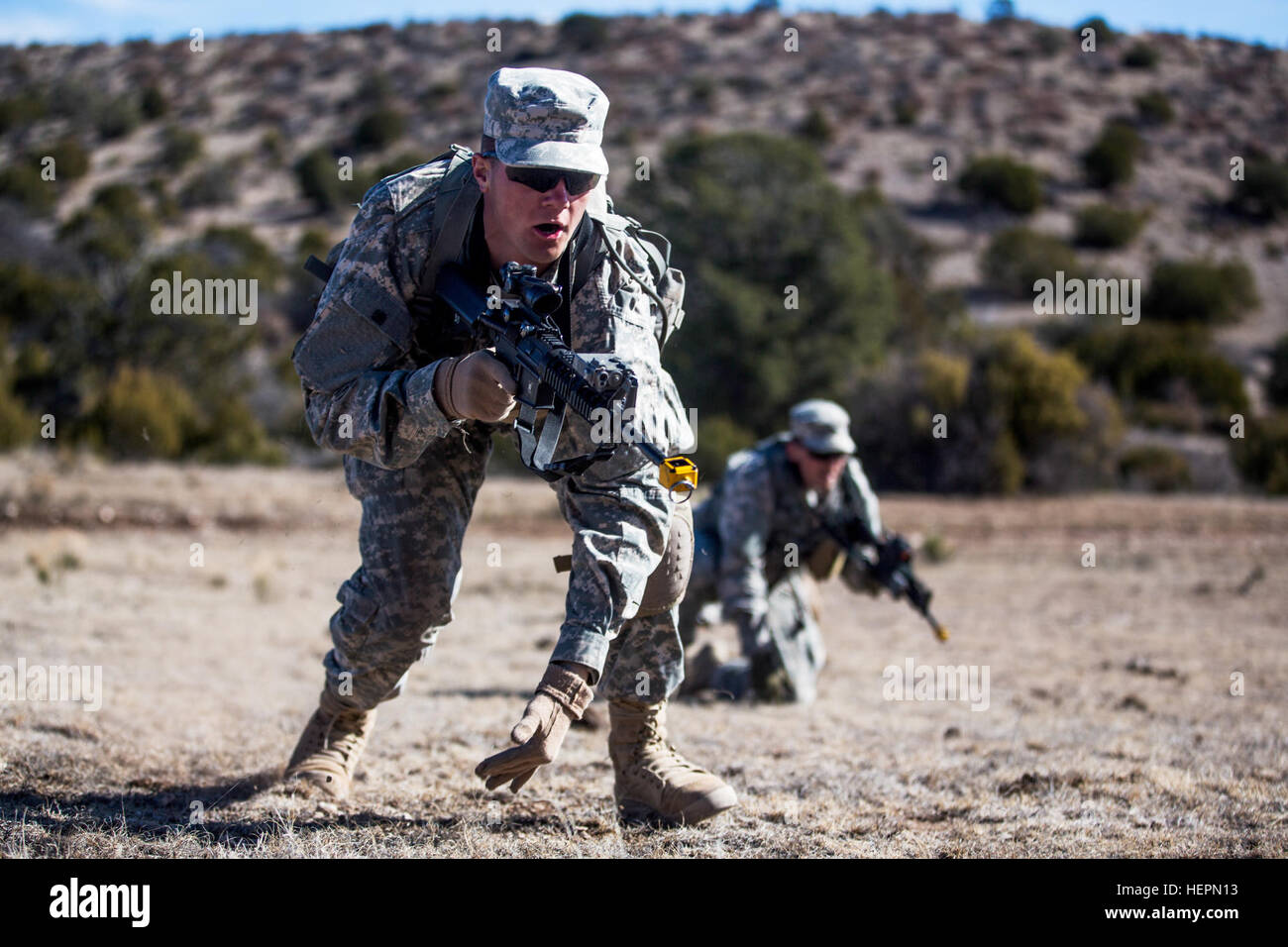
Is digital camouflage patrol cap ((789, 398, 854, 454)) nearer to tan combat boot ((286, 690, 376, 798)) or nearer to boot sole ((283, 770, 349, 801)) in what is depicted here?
tan combat boot ((286, 690, 376, 798))

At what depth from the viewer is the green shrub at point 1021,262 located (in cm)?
3375

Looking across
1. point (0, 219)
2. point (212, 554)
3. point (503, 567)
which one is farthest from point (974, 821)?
point (0, 219)

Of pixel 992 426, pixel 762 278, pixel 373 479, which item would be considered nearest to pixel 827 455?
pixel 373 479

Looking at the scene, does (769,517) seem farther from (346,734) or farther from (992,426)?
(992,426)

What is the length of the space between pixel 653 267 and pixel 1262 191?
4049cm

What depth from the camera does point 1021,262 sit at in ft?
112

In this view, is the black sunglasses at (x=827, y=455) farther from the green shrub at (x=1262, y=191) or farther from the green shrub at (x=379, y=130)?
the green shrub at (x=1262, y=191)

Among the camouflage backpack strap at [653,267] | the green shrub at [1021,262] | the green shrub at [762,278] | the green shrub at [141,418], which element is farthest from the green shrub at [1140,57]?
the camouflage backpack strap at [653,267]

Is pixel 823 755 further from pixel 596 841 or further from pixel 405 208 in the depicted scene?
pixel 405 208

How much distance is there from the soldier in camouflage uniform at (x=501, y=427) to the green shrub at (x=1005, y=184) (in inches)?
1442

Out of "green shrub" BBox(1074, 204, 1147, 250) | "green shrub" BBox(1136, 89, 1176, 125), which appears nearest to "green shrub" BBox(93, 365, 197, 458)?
"green shrub" BBox(1074, 204, 1147, 250)
